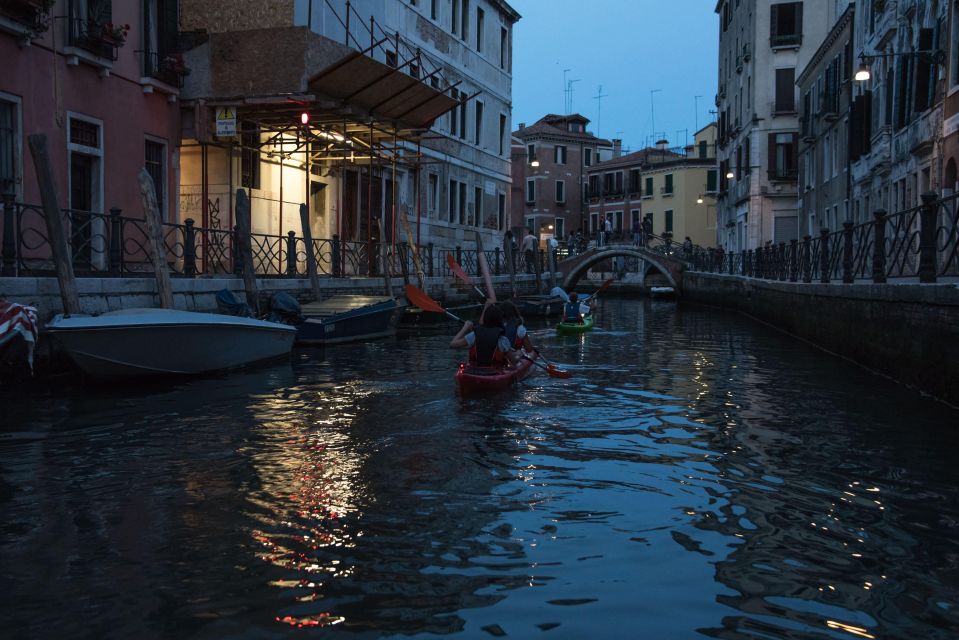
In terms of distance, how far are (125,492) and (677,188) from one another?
58968mm

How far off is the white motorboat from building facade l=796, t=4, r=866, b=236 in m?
19.1

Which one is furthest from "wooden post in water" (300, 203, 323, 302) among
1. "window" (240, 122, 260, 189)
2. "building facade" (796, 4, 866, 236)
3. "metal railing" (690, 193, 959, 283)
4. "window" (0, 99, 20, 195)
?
"building facade" (796, 4, 866, 236)

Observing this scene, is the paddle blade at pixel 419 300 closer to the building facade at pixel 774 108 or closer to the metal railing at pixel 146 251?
the metal railing at pixel 146 251

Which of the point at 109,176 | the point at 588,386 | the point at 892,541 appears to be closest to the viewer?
the point at 892,541

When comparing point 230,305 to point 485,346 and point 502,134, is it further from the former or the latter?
point 502,134

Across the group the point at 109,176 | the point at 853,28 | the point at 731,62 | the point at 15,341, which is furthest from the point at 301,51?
the point at 731,62

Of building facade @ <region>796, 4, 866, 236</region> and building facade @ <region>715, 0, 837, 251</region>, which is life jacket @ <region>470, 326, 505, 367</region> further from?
building facade @ <region>715, 0, 837, 251</region>

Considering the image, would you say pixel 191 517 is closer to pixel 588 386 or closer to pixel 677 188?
pixel 588 386

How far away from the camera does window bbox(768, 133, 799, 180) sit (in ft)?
129

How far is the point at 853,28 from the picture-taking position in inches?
1128

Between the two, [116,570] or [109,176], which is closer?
[116,570]

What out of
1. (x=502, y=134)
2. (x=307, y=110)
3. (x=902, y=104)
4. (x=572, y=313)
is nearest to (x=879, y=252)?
(x=572, y=313)

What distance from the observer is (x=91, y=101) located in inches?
Result: 631

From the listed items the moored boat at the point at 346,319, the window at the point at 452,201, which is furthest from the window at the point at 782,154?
the moored boat at the point at 346,319
